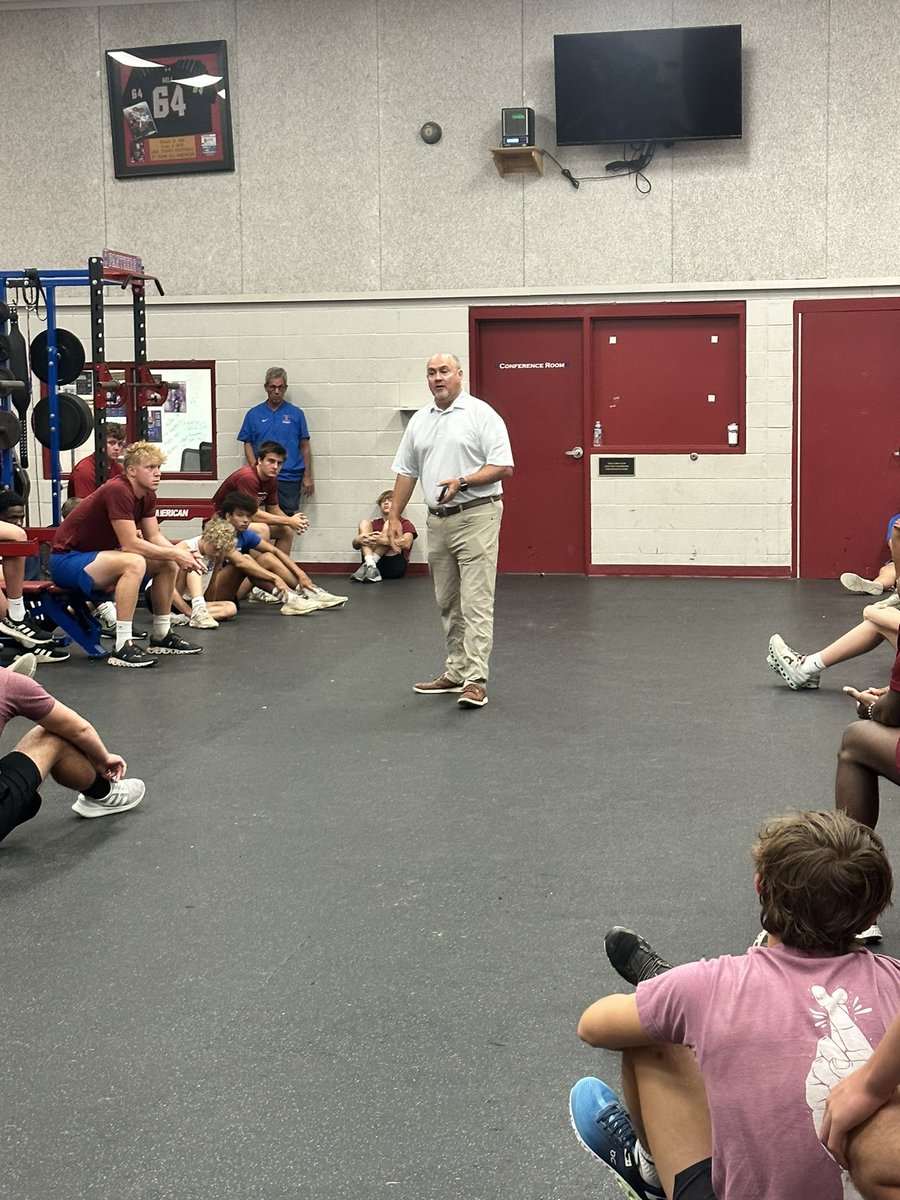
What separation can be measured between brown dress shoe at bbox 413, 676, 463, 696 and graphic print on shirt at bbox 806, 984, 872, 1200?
4847mm

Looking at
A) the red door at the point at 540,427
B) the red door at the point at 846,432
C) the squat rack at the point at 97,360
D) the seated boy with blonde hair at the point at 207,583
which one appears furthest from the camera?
the red door at the point at 540,427

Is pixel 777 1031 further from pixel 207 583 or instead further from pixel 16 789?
pixel 207 583

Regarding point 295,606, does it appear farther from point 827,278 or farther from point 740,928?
point 740,928

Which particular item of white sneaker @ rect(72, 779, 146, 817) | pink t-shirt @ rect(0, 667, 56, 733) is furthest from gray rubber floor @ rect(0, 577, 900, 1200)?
pink t-shirt @ rect(0, 667, 56, 733)

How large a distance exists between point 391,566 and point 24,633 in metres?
4.34

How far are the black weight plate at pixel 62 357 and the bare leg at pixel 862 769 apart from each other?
7.15 meters

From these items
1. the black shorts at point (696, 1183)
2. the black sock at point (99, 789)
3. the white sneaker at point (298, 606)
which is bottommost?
the white sneaker at point (298, 606)

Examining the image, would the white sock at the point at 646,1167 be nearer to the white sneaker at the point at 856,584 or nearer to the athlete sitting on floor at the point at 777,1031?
the athlete sitting on floor at the point at 777,1031

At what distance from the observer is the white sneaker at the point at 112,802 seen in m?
4.53

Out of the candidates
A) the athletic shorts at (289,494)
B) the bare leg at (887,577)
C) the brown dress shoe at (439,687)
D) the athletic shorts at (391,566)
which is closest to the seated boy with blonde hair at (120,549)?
the brown dress shoe at (439,687)

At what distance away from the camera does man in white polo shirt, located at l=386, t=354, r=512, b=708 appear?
6.36 m

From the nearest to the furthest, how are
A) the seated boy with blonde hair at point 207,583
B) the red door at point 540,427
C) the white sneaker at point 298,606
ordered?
the seated boy with blonde hair at point 207,583
the white sneaker at point 298,606
the red door at point 540,427

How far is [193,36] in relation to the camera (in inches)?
476

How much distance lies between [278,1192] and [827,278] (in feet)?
33.4
